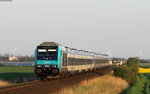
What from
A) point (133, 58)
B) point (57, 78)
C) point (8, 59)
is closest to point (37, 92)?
point (57, 78)

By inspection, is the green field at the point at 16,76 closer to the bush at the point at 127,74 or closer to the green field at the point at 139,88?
the green field at the point at 139,88

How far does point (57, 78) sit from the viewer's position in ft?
129

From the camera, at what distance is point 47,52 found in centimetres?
3666

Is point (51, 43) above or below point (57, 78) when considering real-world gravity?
above

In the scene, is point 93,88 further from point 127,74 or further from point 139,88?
point 127,74

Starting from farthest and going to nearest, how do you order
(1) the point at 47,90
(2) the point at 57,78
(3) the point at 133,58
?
(3) the point at 133,58 → (2) the point at 57,78 → (1) the point at 47,90

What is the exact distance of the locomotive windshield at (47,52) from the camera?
119 ft

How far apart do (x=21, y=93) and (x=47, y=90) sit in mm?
3915

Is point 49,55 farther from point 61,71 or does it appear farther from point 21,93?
point 21,93

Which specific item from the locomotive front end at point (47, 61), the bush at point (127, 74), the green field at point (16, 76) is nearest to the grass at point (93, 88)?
the locomotive front end at point (47, 61)

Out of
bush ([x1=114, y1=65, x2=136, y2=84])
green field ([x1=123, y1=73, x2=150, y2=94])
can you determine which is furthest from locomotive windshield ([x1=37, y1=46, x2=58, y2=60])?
bush ([x1=114, y1=65, x2=136, y2=84])

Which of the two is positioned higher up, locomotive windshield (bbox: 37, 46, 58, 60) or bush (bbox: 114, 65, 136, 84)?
locomotive windshield (bbox: 37, 46, 58, 60)

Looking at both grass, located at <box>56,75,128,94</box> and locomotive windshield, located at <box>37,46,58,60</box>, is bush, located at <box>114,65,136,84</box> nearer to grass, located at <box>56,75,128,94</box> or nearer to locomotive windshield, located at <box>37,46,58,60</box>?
grass, located at <box>56,75,128,94</box>

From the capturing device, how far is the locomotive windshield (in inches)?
1432
